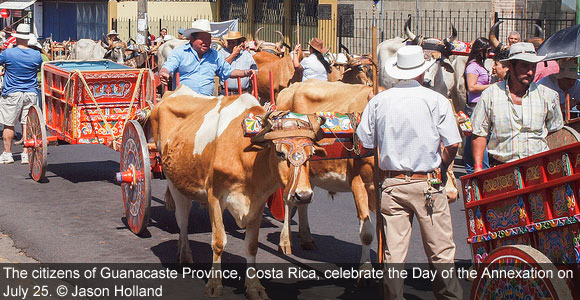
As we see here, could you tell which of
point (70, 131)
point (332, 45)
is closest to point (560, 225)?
point (70, 131)

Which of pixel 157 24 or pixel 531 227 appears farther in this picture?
pixel 157 24

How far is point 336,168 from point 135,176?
7.72ft

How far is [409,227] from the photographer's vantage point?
6445 millimetres

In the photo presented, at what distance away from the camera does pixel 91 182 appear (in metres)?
13.4

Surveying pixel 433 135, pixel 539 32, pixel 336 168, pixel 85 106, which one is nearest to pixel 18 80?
pixel 85 106

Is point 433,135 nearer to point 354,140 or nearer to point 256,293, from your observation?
point 354,140

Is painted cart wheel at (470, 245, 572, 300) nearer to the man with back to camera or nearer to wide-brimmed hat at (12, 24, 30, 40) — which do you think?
the man with back to camera

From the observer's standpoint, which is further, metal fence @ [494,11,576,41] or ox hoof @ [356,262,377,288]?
metal fence @ [494,11,576,41]

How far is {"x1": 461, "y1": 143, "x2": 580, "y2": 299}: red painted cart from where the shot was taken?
5137mm

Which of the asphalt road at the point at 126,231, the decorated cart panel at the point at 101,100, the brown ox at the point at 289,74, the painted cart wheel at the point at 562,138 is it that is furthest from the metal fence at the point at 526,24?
the painted cart wheel at the point at 562,138

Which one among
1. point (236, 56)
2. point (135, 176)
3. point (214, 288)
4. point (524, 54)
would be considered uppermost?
point (524, 54)

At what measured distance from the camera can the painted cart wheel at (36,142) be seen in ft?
41.6

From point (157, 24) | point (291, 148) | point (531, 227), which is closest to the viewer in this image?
point (531, 227)

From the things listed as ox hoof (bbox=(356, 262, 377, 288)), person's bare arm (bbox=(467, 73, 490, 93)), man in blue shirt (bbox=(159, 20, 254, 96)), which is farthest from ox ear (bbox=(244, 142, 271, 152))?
person's bare arm (bbox=(467, 73, 490, 93))
